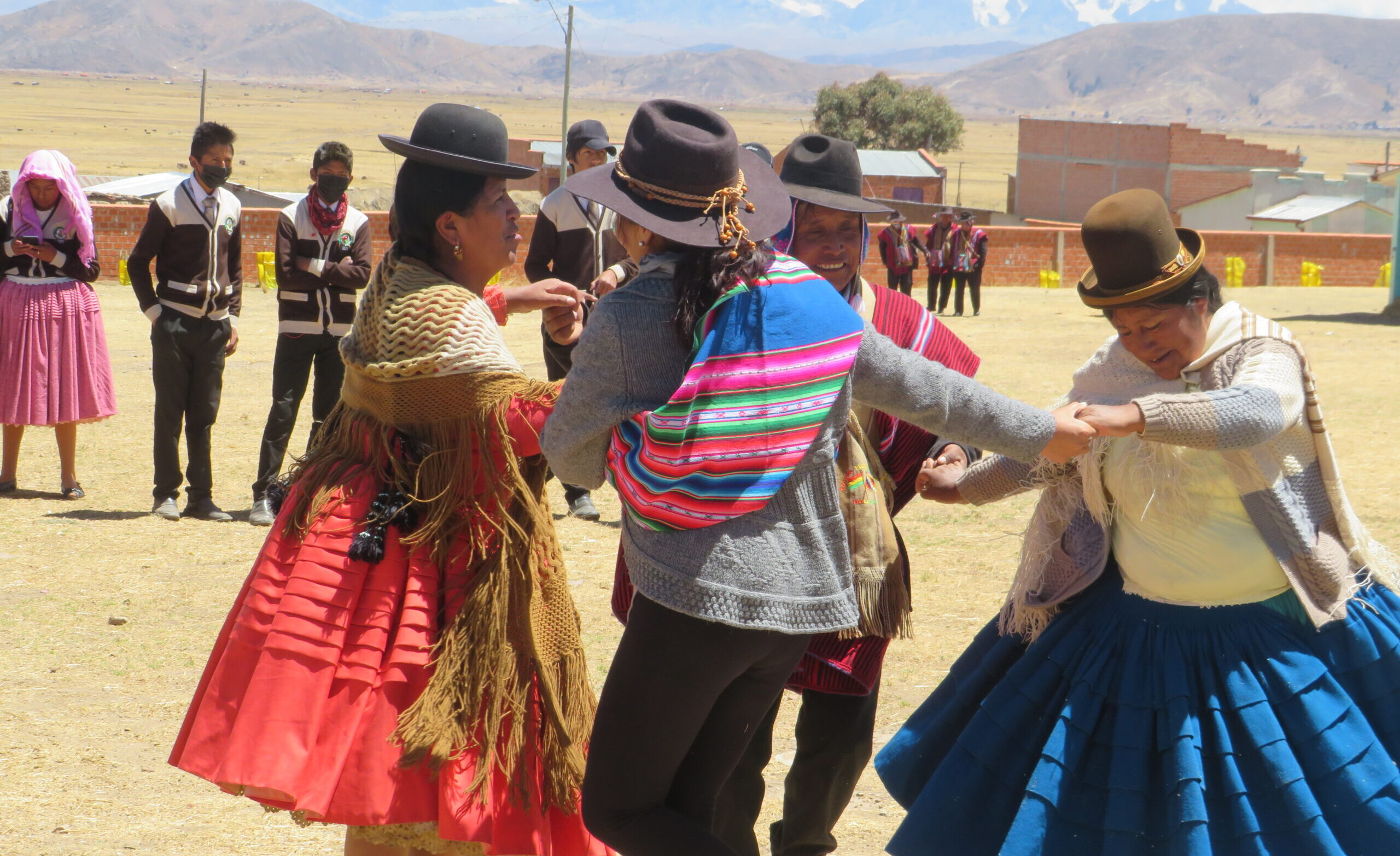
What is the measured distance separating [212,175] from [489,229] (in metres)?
4.63

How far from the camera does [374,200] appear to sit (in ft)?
109

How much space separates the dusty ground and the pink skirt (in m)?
0.54

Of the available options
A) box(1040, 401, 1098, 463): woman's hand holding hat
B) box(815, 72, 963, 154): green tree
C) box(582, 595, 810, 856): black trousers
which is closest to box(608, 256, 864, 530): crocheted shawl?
box(582, 595, 810, 856): black trousers

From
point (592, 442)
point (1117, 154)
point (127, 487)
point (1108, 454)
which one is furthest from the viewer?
point (1117, 154)

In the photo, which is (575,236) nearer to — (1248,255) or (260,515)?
(260,515)

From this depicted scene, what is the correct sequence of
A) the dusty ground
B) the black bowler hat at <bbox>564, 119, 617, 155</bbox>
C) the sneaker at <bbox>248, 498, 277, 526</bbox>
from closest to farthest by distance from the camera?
1. the dusty ground
2. the black bowler hat at <bbox>564, 119, 617, 155</bbox>
3. the sneaker at <bbox>248, 498, 277, 526</bbox>

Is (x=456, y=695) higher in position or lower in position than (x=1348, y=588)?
lower

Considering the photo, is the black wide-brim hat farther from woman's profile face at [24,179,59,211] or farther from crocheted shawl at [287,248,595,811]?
woman's profile face at [24,179,59,211]

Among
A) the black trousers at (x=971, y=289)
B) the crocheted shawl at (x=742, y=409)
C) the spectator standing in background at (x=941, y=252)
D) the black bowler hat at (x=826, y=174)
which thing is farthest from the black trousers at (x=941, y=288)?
the crocheted shawl at (x=742, y=409)

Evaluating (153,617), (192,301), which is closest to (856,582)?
(153,617)

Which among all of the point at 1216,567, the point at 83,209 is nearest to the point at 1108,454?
the point at 1216,567

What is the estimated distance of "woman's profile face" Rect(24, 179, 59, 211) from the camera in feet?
24.0

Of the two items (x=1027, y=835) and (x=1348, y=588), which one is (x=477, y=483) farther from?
(x=1348, y=588)

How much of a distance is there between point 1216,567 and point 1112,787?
0.51 metres
